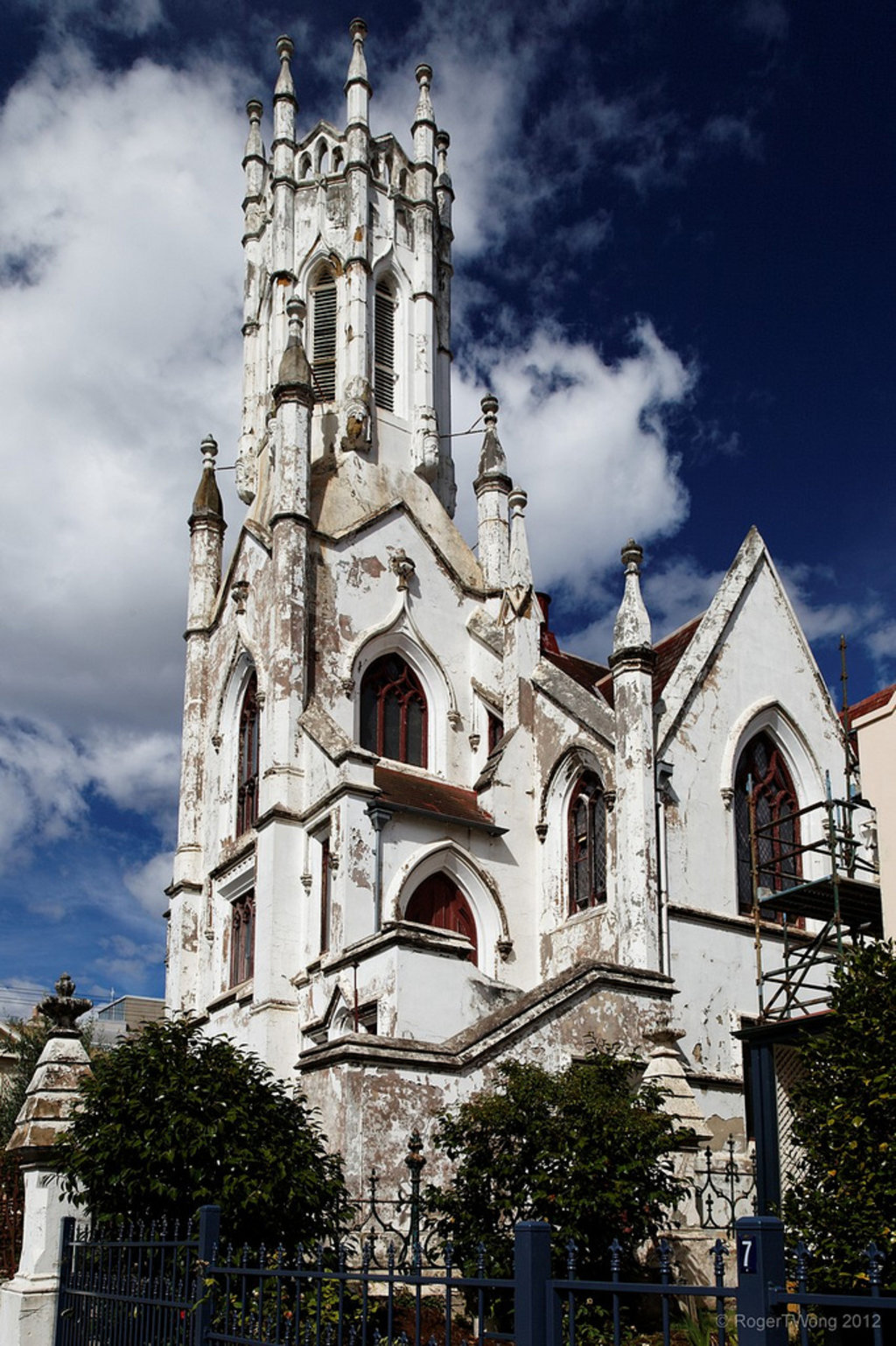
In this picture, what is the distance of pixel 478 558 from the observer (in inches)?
1303

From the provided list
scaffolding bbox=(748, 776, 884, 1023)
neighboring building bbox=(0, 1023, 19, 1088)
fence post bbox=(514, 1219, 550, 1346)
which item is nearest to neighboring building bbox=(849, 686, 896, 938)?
scaffolding bbox=(748, 776, 884, 1023)

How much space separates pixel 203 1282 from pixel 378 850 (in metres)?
16.7

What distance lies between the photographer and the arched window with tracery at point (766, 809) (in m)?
25.3

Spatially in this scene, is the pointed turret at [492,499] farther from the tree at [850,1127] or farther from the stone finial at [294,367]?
the tree at [850,1127]

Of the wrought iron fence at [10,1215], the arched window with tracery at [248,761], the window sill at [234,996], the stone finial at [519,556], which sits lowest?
the wrought iron fence at [10,1215]

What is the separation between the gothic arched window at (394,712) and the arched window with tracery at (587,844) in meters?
4.60

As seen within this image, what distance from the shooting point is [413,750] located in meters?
29.8

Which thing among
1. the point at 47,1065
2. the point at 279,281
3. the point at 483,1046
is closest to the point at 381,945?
the point at 483,1046

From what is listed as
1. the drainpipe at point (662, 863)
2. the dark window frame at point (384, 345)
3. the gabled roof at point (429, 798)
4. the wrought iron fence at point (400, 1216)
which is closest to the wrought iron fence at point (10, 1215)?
the wrought iron fence at point (400, 1216)

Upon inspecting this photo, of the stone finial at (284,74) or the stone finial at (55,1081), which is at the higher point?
the stone finial at (284,74)

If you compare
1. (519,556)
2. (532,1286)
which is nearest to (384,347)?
(519,556)

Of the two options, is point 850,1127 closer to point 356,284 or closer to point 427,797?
point 427,797

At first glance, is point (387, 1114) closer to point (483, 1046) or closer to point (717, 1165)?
point (483, 1046)

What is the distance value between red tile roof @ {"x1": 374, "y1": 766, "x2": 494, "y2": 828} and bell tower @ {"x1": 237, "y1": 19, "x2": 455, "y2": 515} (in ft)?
27.8
